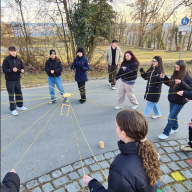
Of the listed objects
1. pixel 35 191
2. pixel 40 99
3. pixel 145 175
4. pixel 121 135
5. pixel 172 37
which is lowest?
pixel 35 191

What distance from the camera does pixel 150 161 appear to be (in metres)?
1.29

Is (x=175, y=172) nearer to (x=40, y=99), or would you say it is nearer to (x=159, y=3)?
(x=40, y=99)

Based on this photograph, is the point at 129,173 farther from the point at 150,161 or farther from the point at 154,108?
the point at 154,108

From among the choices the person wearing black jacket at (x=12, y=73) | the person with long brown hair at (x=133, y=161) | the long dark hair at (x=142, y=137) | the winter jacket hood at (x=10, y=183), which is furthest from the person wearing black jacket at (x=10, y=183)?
the person wearing black jacket at (x=12, y=73)

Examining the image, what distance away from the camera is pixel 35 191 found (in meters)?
2.45

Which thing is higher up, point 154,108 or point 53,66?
point 53,66

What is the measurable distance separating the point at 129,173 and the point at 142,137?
297 mm

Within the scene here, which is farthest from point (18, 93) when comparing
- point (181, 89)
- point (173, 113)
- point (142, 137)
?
point (142, 137)

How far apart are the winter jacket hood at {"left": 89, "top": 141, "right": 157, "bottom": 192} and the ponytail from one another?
31 mm

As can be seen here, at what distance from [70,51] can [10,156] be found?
27.9 feet

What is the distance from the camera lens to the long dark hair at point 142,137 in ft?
4.18

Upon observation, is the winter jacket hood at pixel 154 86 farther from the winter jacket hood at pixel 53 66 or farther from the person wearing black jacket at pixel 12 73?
the person wearing black jacket at pixel 12 73

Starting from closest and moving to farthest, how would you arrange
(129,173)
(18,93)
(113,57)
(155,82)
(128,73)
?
(129,173) → (155,82) → (128,73) → (18,93) → (113,57)

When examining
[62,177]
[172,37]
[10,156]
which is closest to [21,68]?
[10,156]
